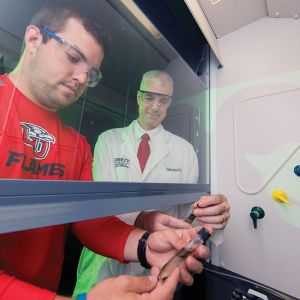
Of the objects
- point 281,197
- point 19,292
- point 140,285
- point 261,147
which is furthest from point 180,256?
point 261,147

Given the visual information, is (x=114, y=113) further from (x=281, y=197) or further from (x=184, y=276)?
(x=281, y=197)

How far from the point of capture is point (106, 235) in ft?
2.45

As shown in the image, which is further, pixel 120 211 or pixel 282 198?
pixel 282 198

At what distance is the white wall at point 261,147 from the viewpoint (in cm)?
94

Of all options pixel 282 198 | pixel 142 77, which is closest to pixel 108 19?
pixel 142 77

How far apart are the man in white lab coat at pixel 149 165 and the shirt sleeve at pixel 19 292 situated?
16.8 inches

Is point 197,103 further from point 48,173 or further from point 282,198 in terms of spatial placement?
point 48,173

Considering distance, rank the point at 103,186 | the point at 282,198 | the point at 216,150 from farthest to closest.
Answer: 1. the point at 216,150
2. the point at 282,198
3. the point at 103,186

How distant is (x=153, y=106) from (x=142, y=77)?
0.15 meters

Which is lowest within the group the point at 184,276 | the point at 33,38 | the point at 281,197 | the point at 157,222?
the point at 184,276

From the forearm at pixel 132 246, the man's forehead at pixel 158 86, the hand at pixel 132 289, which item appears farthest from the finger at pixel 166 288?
the man's forehead at pixel 158 86

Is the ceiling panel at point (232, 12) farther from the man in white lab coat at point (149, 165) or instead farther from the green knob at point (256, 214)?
the green knob at point (256, 214)

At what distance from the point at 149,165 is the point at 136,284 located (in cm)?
57

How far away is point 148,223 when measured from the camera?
85 centimetres
